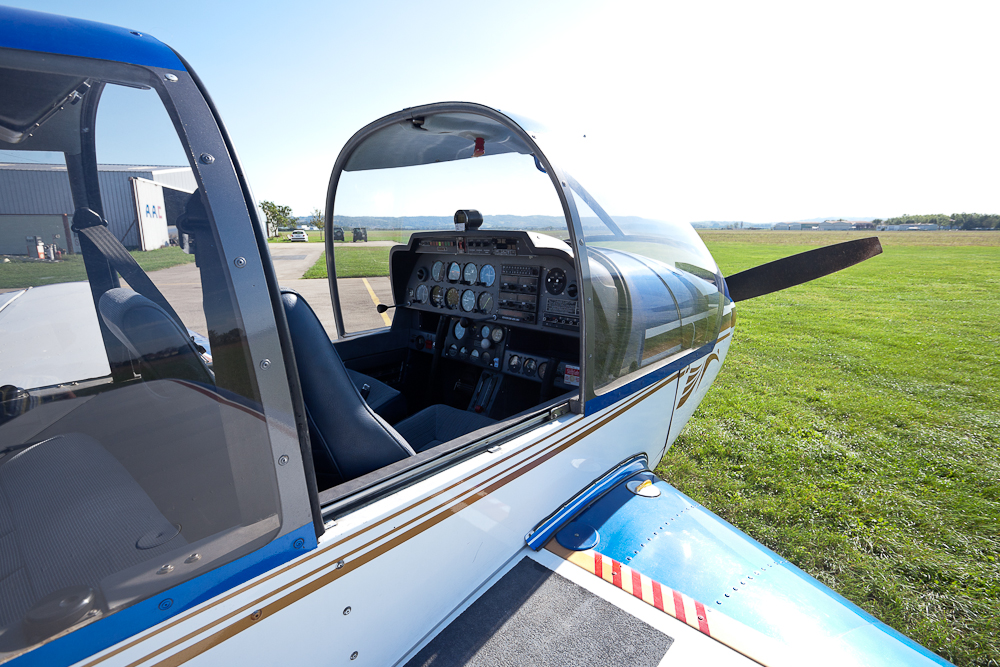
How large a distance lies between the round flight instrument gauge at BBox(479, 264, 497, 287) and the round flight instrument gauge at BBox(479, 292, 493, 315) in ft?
0.24

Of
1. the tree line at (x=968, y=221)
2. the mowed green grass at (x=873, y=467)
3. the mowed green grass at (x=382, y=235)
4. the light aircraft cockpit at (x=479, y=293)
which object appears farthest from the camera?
the tree line at (x=968, y=221)

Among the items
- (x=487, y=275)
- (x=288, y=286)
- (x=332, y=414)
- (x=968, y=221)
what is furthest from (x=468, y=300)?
(x=968, y=221)

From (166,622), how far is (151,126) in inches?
35.2

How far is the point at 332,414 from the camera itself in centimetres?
129

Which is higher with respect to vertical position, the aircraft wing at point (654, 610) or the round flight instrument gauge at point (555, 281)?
the round flight instrument gauge at point (555, 281)

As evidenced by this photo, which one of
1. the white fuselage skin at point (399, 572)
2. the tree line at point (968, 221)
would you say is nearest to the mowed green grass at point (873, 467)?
the white fuselage skin at point (399, 572)

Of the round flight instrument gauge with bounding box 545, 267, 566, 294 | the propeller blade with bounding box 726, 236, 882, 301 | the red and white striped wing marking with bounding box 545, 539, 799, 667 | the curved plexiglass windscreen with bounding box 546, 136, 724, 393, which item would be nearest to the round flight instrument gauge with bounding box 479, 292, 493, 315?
the round flight instrument gauge with bounding box 545, 267, 566, 294

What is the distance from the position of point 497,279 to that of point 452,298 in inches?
16.4

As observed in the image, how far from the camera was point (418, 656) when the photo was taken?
Result: 1.32 m

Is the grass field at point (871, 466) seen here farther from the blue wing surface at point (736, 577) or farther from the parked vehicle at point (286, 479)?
the parked vehicle at point (286, 479)

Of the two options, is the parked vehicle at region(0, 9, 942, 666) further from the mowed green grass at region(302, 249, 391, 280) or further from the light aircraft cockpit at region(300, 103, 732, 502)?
the mowed green grass at region(302, 249, 391, 280)

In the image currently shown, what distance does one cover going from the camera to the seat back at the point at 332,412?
1271 millimetres

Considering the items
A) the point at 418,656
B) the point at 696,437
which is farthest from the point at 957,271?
the point at 418,656

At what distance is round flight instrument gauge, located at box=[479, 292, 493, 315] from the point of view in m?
3.09
